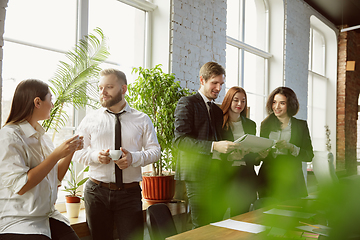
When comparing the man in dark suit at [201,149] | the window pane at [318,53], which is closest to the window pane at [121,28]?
the man in dark suit at [201,149]

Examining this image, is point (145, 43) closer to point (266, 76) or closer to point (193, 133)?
point (193, 133)

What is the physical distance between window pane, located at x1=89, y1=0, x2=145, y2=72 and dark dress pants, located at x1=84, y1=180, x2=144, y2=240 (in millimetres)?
1852

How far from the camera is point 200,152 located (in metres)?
2.41

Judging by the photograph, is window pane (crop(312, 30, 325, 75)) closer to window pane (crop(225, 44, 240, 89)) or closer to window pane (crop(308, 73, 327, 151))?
window pane (crop(308, 73, 327, 151))

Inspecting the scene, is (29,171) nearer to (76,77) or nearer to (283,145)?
(76,77)

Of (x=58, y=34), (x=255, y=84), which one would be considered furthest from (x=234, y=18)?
(x=58, y=34)

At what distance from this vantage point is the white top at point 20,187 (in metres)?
1.60

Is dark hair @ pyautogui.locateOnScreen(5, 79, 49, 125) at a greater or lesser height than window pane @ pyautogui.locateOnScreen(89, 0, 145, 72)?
lesser

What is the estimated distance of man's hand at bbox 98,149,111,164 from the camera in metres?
2.02

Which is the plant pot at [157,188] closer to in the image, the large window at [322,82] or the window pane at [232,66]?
the window pane at [232,66]

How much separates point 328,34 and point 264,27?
306 centimetres

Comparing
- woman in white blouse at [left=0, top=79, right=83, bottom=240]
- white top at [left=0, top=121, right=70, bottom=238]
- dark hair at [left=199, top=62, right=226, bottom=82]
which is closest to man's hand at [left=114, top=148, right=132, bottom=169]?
woman in white blouse at [left=0, top=79, right=83, bottom=240]

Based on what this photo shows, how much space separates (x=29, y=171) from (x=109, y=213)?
63 centimetres

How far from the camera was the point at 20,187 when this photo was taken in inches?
63.1
